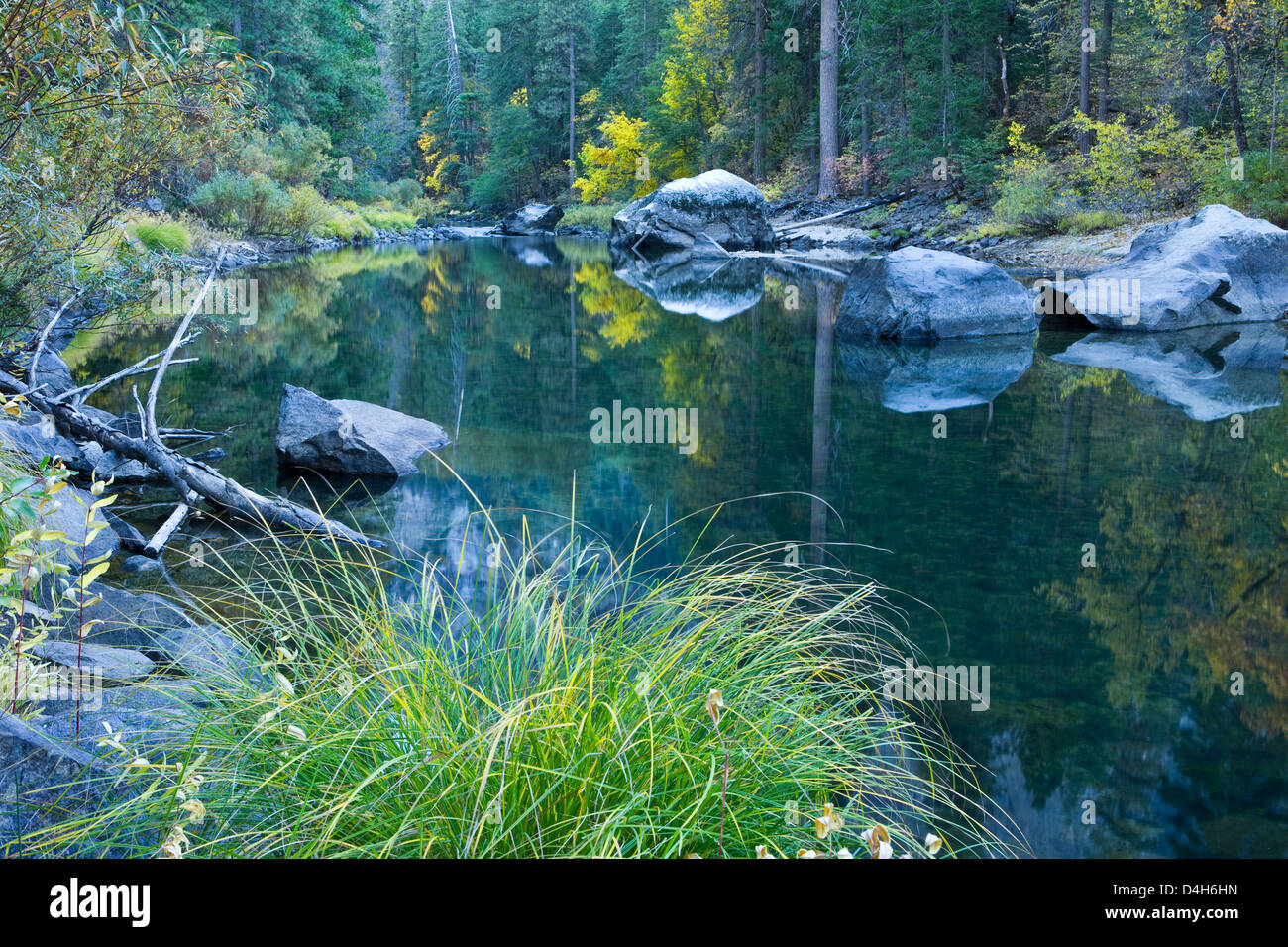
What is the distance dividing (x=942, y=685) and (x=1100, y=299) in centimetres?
1137

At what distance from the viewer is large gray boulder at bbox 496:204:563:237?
4609 centimetres

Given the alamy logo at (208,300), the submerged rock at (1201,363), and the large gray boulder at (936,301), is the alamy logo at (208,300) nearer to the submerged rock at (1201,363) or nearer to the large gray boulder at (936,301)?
the large gray boulder at (936,301)

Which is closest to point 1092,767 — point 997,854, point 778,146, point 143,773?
point 997,854

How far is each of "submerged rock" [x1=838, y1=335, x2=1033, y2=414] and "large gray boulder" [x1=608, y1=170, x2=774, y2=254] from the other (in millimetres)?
15078

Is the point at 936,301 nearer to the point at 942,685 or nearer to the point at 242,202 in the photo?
the point at 942,685

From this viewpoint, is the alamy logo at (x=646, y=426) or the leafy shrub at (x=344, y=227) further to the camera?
the leafy shrub at (x=344, y=227)

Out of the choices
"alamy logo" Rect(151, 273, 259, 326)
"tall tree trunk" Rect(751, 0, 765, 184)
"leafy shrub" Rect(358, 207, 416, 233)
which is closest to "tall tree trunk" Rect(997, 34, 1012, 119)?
"tall tree trunk" Rect(751, 0, 765, 184)

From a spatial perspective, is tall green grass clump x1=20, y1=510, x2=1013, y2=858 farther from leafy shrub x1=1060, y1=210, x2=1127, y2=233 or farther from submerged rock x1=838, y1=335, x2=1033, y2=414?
leafy shrub x1=1060, y1=210, x2=1127, y2=233

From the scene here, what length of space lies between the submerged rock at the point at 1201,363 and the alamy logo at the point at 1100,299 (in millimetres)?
409

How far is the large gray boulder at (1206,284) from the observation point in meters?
13.3

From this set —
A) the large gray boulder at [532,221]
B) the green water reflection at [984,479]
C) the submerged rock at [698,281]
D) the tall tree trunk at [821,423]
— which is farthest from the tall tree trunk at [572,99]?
the green water reflection at [984,479]

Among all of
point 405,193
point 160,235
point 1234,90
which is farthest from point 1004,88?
point 405,193

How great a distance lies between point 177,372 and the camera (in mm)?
10852
